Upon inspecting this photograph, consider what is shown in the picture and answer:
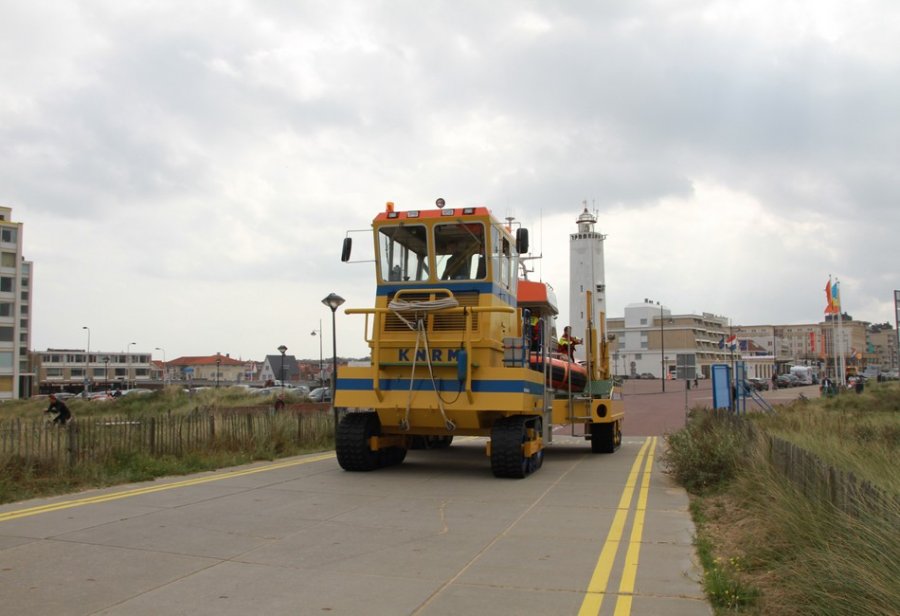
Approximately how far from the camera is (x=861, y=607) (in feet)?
14.5

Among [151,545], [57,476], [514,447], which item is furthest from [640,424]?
[151,545]

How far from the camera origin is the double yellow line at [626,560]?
5.62 m

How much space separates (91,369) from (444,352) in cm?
14161

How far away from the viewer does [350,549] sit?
725 cm

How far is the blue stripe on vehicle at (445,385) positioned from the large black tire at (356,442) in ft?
2.20

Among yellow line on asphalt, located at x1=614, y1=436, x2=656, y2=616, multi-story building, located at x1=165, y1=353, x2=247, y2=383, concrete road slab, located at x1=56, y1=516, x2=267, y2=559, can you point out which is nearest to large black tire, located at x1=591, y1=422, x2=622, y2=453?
yellow line on asphalt, located at x1=614, y1=436, x2=656, y2=616

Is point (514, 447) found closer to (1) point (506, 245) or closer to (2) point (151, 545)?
(1) point (506, 245)

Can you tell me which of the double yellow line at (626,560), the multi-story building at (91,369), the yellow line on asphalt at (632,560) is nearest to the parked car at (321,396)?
the double yellow line at (626,560)

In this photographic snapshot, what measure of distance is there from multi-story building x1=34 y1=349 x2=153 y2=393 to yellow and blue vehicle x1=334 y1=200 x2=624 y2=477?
383ft

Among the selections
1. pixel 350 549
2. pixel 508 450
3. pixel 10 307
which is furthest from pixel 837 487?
pixel 10 307

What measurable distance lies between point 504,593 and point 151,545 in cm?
355

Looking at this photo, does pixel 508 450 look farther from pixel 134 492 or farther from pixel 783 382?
pixel 783 382

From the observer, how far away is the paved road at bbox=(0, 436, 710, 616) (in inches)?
220

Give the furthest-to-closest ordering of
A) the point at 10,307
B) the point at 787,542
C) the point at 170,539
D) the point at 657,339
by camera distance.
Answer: the point at 657,339 → the point at 10,307 → the point at 170,539 → the point at 787,542
